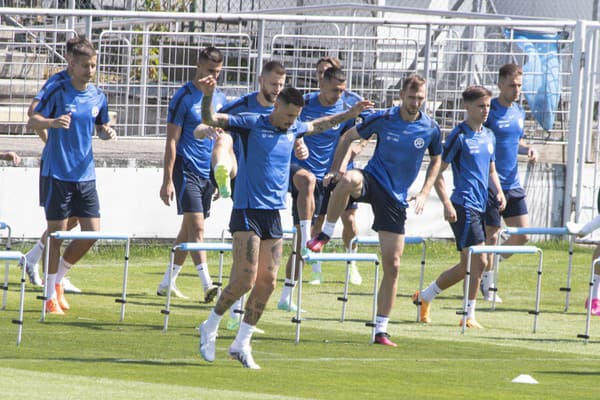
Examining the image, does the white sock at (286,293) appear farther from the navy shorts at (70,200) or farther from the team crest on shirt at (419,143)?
the team crest on shirt at (419,143)

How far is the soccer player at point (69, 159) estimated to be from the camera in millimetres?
14391

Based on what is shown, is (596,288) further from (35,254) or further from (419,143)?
(35,254)

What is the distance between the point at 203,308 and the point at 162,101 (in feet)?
19.8

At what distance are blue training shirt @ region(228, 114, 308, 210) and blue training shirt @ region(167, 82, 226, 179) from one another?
10.0 feet

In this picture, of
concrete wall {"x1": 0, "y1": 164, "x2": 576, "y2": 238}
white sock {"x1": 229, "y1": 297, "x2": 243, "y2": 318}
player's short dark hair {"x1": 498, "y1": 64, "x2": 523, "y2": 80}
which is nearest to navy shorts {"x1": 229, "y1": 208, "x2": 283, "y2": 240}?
white sock {"x1": 229, "y1": 297, "x2": 243, "y2": 318}

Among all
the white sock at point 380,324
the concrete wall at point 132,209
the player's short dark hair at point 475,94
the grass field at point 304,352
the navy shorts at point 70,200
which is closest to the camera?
the grass field at point 304,352

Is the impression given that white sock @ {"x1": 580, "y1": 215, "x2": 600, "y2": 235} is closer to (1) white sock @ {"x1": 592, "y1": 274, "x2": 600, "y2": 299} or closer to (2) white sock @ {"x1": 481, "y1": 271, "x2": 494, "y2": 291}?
(1) white sock @ {"x1": 592, "y1": 274, "x2": 600, "y2": 299}

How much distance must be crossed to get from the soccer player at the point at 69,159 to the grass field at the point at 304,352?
63cm

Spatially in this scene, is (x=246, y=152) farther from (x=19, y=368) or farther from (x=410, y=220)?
(x=410, y=220)

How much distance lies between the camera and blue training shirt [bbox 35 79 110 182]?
47.3 ft

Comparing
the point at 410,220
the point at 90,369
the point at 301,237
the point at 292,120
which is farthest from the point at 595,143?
the point at 90,369

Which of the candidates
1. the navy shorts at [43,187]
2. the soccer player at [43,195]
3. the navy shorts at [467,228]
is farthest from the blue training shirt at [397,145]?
the navy shorts at [43,187]

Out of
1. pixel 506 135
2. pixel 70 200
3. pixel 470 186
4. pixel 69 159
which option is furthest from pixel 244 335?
pixel 506 135

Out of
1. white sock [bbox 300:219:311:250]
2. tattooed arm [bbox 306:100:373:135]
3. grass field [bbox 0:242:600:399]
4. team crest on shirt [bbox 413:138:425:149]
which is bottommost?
grass field [bbox 0:242:600:399]
